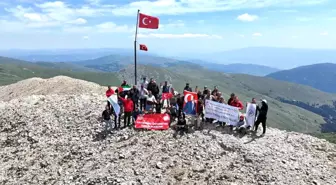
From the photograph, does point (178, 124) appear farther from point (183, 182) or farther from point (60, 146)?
point (60, 146)

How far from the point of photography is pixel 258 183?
17969mm

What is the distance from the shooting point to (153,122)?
23.3 m

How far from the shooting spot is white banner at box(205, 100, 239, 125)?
23812mm

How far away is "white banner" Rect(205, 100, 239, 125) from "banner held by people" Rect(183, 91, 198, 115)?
1.20m

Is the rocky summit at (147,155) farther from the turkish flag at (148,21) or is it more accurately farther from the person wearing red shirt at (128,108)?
the turkish flag at (148,21)

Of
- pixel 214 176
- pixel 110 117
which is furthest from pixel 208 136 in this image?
pixel 110 117

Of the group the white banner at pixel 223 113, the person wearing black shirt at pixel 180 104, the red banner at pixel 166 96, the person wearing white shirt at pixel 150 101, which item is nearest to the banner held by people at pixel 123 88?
the person wearing white shirt at pixel 150 101

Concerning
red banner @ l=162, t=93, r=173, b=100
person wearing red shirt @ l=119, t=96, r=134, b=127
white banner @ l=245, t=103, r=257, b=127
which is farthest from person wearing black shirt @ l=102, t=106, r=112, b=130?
white banner @ l=245, t=103, r=257, b=127

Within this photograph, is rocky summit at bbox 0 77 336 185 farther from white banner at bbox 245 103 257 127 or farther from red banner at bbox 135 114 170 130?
white banner at bbox 245 103 257 127

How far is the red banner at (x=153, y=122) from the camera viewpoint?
2317 cm

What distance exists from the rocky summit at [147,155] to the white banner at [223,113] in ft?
3.21

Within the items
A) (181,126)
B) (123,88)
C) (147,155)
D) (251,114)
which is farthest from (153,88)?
(251,114)

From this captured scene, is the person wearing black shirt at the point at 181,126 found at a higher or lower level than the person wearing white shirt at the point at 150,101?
lower

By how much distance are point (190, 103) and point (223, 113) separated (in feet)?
9.08
